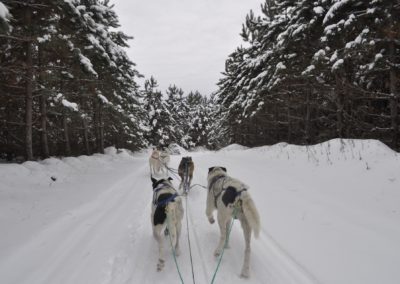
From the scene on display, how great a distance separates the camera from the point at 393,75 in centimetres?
762

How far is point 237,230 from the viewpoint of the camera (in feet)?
16.3

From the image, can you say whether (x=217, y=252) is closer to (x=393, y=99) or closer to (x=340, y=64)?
(x=393, y=99)

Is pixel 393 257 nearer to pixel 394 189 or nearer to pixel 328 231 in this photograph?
pixel 328 231

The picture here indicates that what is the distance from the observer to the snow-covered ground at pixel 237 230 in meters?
3.43

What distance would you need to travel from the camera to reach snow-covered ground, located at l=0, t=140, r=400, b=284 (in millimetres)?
3426

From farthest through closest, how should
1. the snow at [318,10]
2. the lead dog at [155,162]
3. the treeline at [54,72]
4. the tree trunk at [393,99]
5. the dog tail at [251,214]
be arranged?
the lead dog at [155,162], the snow at [318,10], the treeline at [54,72], the tree trunk at [393,99], the dog tail at [251,214]

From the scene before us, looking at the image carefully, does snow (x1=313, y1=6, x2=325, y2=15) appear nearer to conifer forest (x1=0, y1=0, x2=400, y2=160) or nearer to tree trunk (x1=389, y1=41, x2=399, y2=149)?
conifer forest (x1=0, y1=0, x2=400, y2=160)

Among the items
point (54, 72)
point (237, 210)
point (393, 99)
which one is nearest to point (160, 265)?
point (237, 210)

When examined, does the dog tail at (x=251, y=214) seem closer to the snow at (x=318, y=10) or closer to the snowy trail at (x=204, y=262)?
the snowy trail at (x=204, y=262)

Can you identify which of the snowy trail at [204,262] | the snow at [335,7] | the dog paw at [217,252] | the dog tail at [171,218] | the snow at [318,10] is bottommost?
the snowy trail at [204,262]

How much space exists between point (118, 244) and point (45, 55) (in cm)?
1068

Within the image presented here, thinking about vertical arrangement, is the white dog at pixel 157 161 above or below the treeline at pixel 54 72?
below

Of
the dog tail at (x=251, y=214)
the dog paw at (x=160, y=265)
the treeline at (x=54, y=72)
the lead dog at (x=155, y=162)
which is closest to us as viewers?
the dog tail at (x=251, y=214)

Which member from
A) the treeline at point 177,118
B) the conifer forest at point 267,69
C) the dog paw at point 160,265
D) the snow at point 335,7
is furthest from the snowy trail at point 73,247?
the treeline at point 177,118
